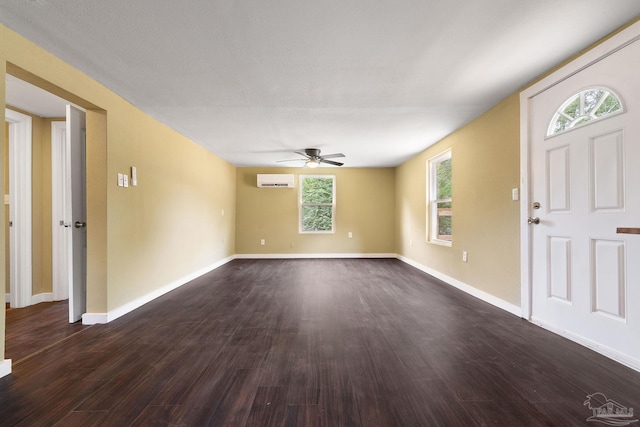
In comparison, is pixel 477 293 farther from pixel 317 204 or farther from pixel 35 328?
pixel 35 328

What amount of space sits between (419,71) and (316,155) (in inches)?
102

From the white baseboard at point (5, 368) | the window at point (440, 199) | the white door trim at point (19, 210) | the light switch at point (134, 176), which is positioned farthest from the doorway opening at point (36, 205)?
the window at point (440, 199)

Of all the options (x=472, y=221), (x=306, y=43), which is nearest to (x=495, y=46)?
(x=306, y=43)

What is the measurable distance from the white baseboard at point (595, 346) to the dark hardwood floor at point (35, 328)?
401 centimetres

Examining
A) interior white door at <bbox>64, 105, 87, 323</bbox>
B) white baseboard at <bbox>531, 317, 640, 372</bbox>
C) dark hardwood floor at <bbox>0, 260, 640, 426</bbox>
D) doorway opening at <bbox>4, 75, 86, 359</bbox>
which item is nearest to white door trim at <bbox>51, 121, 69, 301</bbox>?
doorway opening at <bbox>4, 75, 86, 359</bbox>

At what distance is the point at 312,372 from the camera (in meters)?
1.59

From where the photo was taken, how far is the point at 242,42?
1784 mm

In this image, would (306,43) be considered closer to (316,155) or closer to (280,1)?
(280,1)

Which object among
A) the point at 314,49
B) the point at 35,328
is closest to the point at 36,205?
the point at 35,328

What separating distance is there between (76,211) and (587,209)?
436 cm

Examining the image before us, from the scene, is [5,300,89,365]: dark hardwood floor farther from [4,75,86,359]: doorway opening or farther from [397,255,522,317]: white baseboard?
[397,255,522,317]: white baseboard

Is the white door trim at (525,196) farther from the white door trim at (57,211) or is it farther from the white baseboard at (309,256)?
the white door trim at (57,211)

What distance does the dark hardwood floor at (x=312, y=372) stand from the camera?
1.26 meters

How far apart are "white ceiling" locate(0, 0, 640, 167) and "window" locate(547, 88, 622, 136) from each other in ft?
1.14
